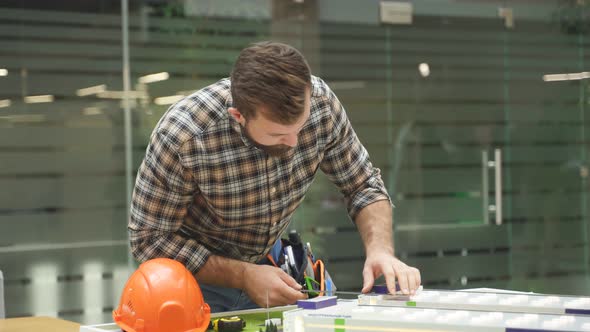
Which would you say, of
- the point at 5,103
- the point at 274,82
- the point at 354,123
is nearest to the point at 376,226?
the point at 274,82

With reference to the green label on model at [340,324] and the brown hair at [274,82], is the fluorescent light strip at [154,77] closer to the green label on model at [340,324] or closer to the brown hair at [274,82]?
the brown hair at [274,82]

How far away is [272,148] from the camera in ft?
8.75

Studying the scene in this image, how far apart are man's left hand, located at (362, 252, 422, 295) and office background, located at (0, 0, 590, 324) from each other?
4.11 meters

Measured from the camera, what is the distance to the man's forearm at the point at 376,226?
119 inches

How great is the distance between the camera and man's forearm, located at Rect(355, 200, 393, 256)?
303 cm

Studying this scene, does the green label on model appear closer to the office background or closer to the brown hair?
the brown hair

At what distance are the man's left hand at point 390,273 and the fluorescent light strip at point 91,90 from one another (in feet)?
13.6

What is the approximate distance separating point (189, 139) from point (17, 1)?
4230mm

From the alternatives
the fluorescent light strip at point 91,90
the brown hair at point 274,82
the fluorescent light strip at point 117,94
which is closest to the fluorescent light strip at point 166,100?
the fluorescent light strip at point 117,94

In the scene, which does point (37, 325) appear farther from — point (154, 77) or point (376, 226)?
point (154, 77)

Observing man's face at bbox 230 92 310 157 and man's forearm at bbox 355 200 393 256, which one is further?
man's forearm at bbox 355 200 393 256

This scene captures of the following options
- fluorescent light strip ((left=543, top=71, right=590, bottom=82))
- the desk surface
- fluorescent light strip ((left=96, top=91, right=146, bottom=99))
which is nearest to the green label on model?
the desk surface

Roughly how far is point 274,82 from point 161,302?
2.29 ft

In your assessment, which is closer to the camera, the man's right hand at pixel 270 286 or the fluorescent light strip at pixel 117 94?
the man's right hand at pixel 270 286
